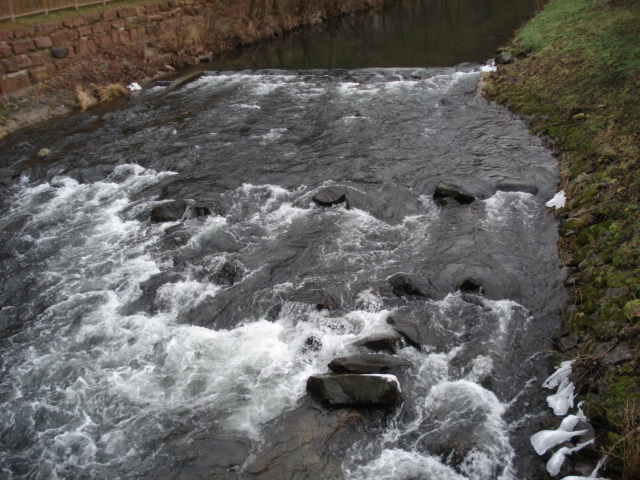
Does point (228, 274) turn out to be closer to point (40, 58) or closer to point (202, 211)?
point (202, 211)

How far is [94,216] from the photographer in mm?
11242

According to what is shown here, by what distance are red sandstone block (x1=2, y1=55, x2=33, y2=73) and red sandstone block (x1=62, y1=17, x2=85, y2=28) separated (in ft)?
8.89

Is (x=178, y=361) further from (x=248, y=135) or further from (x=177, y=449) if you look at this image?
(x=248, y=135)

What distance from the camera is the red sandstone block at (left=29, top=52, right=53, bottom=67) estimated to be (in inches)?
719

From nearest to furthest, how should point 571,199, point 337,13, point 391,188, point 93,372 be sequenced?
point 93,372 → point 571,199 → point 391,188 → point 337,13

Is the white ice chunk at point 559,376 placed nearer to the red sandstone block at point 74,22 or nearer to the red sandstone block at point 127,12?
the red sandstone block at point 74,22

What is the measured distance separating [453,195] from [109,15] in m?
18.7

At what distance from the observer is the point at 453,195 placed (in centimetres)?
1042

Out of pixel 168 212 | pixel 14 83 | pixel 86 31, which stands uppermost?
pixel 86 31

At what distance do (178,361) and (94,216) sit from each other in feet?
18.3

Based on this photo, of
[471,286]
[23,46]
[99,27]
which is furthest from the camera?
[99,27]

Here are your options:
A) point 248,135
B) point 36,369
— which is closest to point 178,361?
point 36,369

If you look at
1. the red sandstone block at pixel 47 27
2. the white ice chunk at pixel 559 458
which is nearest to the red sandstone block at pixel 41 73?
the red sandstone block at pixel 47 27

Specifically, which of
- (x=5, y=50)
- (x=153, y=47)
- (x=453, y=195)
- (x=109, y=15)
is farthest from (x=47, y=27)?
(x=453, y=195)
